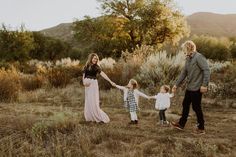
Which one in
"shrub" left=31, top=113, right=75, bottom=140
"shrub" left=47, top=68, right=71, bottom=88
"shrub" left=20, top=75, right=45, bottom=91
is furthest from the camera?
"shrub" left=47, top=68, right=71, bottom=88

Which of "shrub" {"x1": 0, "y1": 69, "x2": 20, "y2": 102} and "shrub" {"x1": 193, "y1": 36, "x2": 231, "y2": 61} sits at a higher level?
"shrub" {"x1": 0, "y1": 69, "x2": 20, "y2": 102}

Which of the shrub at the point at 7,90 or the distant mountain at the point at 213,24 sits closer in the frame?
the shrub at the point at 7,90

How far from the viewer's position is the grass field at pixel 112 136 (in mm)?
7957

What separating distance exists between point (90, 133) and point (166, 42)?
36438mm

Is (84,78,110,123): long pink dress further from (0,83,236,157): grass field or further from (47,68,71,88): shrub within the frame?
(47,68,71,88): shrub

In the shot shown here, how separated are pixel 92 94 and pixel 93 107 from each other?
30 cm

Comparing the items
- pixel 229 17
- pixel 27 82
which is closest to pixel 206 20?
pixel 229 17

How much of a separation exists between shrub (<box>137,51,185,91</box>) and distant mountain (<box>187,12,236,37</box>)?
265 ft

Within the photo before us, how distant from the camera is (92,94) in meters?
10.6

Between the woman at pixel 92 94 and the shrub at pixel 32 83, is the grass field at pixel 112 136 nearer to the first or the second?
the woman at pixel 92 94

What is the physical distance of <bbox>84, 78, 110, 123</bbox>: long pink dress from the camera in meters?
10.5

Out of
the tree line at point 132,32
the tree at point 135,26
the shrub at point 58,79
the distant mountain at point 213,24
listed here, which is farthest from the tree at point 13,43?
the distant mountain at point 213,24

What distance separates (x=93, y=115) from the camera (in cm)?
1048

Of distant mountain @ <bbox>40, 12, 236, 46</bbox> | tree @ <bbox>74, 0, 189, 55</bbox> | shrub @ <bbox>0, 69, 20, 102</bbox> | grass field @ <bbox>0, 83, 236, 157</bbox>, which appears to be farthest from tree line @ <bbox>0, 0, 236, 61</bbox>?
distant mountain @ <bbox>40, 12, 236, 46</bbox>
